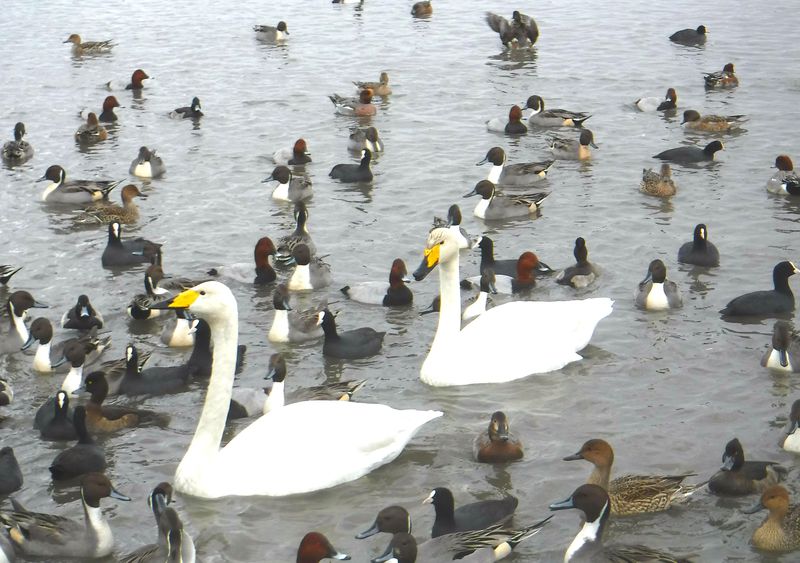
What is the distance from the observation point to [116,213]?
697 inches

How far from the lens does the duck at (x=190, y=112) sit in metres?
22.7

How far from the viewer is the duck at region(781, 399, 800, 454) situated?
10.7m

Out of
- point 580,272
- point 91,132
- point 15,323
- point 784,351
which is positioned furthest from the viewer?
point 91,132

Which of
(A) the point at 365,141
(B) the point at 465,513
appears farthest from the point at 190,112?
(B) the point at 465,513

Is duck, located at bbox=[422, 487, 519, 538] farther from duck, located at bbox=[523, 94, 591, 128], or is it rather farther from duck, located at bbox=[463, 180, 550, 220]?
duck, located at bbox=[523, 94, 591, 128]

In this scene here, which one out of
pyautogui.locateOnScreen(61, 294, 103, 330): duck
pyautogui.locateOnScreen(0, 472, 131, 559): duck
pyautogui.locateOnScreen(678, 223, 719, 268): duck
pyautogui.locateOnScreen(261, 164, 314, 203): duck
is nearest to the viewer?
pyautogui.locateOnScreen(0, 472, 131, 559): duck

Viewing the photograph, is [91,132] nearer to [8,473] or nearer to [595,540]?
[8,473]

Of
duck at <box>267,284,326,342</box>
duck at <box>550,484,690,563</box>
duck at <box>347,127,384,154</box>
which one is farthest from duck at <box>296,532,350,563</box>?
duck at <box>347,127,384,154</box>

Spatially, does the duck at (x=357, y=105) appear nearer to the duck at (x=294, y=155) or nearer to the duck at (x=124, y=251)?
the duck at (x=294, y=155)

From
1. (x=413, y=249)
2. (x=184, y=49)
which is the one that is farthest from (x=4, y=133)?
(x=413, y=249)

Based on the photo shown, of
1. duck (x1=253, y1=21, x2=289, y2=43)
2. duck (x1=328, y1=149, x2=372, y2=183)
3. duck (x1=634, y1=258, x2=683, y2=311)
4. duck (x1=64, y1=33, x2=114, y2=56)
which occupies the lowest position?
duck (x1=634, y1=258, x2=683, y2=311)

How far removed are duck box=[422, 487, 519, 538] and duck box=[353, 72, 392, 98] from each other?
15.3m

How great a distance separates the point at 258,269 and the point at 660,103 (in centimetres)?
1048

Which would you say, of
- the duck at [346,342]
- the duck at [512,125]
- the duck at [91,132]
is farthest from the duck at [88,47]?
the duck at [346,342]
